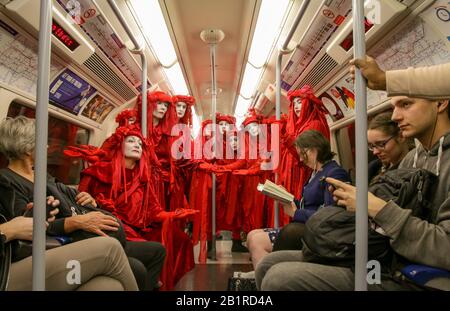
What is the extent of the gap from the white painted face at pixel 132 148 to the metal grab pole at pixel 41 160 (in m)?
1.32

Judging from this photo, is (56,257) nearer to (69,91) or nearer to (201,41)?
(69,91)

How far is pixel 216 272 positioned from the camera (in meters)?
3.15

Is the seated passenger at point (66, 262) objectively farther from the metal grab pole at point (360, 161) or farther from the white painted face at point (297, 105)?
the white painted face at point (297, 105)

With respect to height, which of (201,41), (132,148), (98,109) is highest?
(201,41)

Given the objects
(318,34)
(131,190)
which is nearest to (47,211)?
(131,190)

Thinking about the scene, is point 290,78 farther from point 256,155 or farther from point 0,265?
point 0,265

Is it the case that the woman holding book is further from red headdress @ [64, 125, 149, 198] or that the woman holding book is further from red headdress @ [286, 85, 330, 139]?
red headdress @ [64, 125, 149, 198]

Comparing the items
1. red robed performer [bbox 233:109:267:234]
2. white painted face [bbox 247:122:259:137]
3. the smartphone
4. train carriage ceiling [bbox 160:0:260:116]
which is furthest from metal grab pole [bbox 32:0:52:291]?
white painted face [bbox 247:122:259:137]

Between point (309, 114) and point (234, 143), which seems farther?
point (234, 143)

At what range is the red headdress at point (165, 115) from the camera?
3.22 metres

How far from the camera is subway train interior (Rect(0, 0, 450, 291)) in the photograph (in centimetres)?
196

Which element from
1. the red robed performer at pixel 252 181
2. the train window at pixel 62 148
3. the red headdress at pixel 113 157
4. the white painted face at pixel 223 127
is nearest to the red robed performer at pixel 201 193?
the white painted face at pixel 223 127

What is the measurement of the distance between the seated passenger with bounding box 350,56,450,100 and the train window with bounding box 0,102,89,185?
2.64 metres

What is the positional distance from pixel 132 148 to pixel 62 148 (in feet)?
2.90
